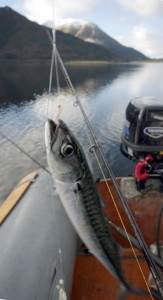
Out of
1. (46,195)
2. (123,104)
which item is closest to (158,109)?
(46,195)

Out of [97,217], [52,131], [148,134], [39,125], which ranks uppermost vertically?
[52,131]

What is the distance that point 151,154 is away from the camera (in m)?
8.26

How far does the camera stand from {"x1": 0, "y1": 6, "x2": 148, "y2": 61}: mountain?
14312cm

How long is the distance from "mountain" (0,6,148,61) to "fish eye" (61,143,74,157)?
459ft

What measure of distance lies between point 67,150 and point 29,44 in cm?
16341

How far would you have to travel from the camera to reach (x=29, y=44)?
15375 centimetres

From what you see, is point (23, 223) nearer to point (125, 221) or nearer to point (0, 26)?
point (125, 221)

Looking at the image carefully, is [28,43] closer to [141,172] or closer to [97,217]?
[141,172]

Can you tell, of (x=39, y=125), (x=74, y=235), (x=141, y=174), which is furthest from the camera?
(x=39, y=125)

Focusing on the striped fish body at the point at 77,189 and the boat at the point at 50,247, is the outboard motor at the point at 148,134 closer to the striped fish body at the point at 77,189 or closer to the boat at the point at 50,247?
the boat at the point at 50,247

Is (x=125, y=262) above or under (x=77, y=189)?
under

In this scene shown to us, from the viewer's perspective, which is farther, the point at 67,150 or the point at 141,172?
the point at 141,172

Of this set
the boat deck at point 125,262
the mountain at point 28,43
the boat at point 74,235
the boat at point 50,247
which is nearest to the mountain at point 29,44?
the mountain at point 28,43

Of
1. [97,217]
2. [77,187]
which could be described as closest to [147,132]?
[97,217]
